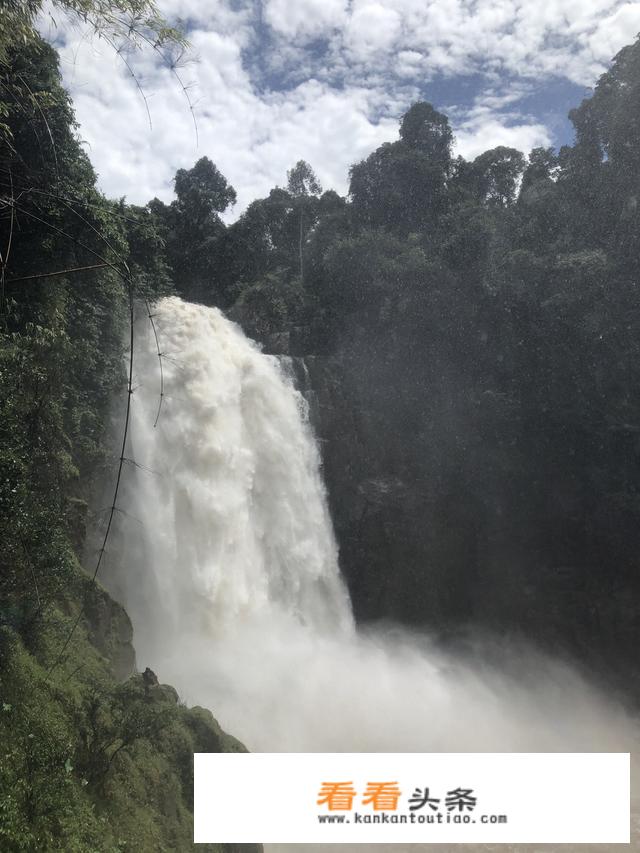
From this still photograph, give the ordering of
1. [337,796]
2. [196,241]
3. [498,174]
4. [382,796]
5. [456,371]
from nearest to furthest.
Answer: [337,796], [382,796], [456,371], [196,241], [498,174]

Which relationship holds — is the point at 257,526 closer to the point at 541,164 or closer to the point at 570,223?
the point at 570,223

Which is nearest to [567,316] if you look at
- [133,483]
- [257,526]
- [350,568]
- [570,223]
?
[570,223]

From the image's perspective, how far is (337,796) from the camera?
6672mm

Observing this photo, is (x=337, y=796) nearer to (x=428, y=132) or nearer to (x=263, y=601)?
(x=263, y=601)

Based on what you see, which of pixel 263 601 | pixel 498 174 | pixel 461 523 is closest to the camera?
pixel 263 601

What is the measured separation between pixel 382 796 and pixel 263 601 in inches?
269

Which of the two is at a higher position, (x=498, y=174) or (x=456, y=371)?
(x=498, y=174)

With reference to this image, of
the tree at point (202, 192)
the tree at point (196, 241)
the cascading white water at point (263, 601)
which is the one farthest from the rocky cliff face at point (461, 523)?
the tree at point (202, 192)

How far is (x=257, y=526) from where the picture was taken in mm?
14000

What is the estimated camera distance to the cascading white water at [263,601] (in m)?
11.6

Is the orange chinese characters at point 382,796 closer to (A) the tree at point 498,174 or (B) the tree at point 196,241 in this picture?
(B) the tree at point 196,241

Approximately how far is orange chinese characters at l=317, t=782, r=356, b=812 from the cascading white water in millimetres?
4025

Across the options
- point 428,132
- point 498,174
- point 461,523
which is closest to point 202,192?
point 428,132

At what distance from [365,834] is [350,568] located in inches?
398
